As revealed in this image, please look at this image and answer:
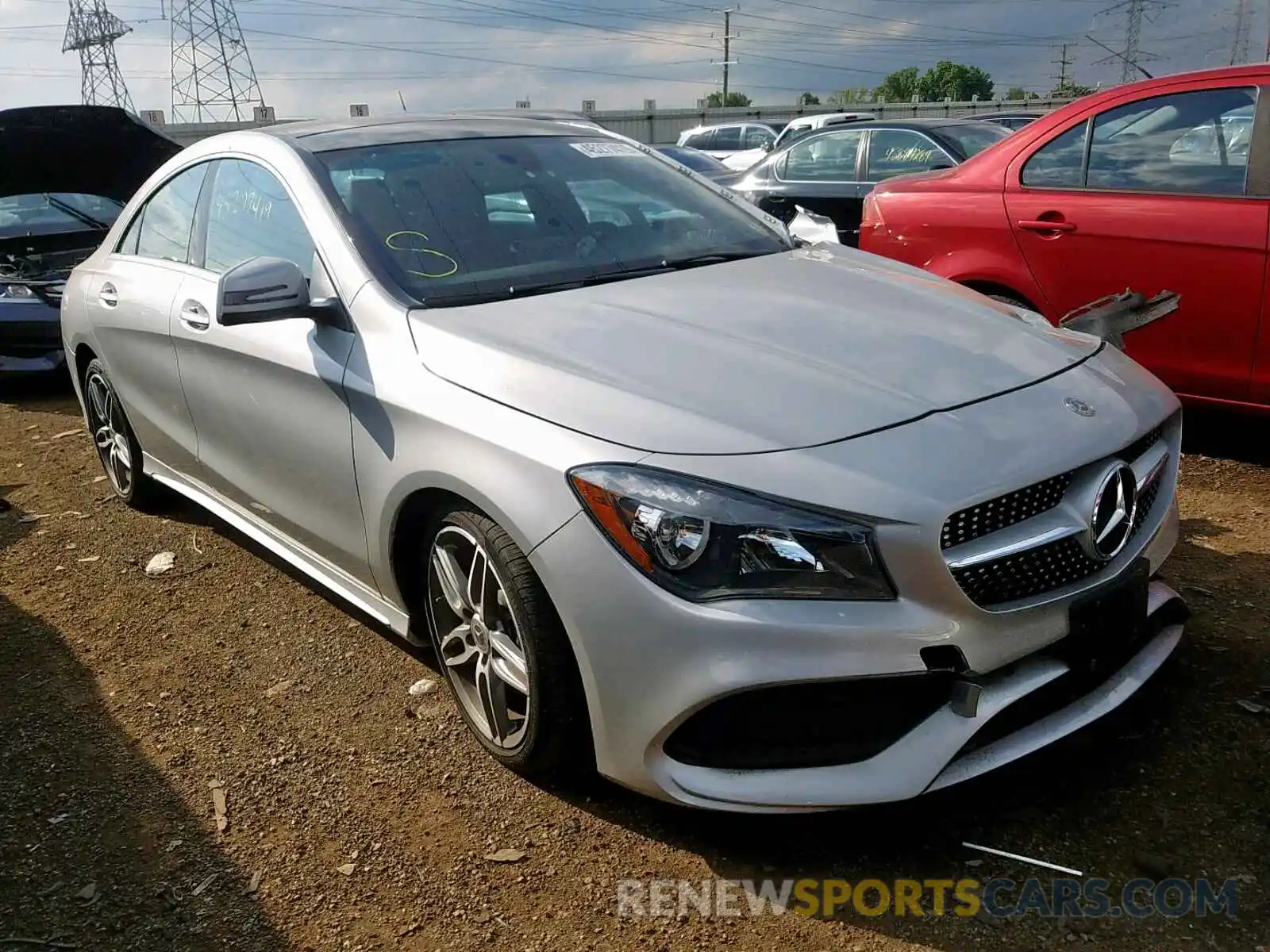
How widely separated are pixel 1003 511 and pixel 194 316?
276 cm

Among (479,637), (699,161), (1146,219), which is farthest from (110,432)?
(699,161)

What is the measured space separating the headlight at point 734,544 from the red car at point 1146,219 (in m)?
2.92

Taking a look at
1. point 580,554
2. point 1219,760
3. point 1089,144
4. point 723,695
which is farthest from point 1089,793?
point 1089,144

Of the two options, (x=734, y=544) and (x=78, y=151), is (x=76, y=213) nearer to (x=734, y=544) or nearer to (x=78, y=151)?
(x=78, y=151)

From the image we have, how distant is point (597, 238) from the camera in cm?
→ 334

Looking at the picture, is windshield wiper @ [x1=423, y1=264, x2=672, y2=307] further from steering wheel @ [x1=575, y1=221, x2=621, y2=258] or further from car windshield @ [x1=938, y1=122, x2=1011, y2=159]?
car windshield @ [x1=938, y1=122, x2=1011, y2=159]

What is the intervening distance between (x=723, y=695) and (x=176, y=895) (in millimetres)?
1357

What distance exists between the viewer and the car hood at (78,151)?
6.15 meters

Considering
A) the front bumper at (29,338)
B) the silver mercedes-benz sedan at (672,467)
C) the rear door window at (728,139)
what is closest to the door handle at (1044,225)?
the silver mercedes-benz sedan at (672,467)

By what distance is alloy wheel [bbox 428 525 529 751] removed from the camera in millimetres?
2598

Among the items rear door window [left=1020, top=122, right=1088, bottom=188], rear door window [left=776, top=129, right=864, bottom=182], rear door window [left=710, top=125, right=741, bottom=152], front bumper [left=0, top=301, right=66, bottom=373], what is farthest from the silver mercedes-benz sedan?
rear door window [left=710, top=125, right=741, bottom=152]

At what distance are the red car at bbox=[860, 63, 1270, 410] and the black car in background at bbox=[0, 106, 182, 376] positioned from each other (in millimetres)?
4393

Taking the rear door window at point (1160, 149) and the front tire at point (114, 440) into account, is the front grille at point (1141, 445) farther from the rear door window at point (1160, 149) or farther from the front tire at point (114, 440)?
the front tire at point (114, 440)

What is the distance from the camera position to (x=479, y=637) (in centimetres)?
274
